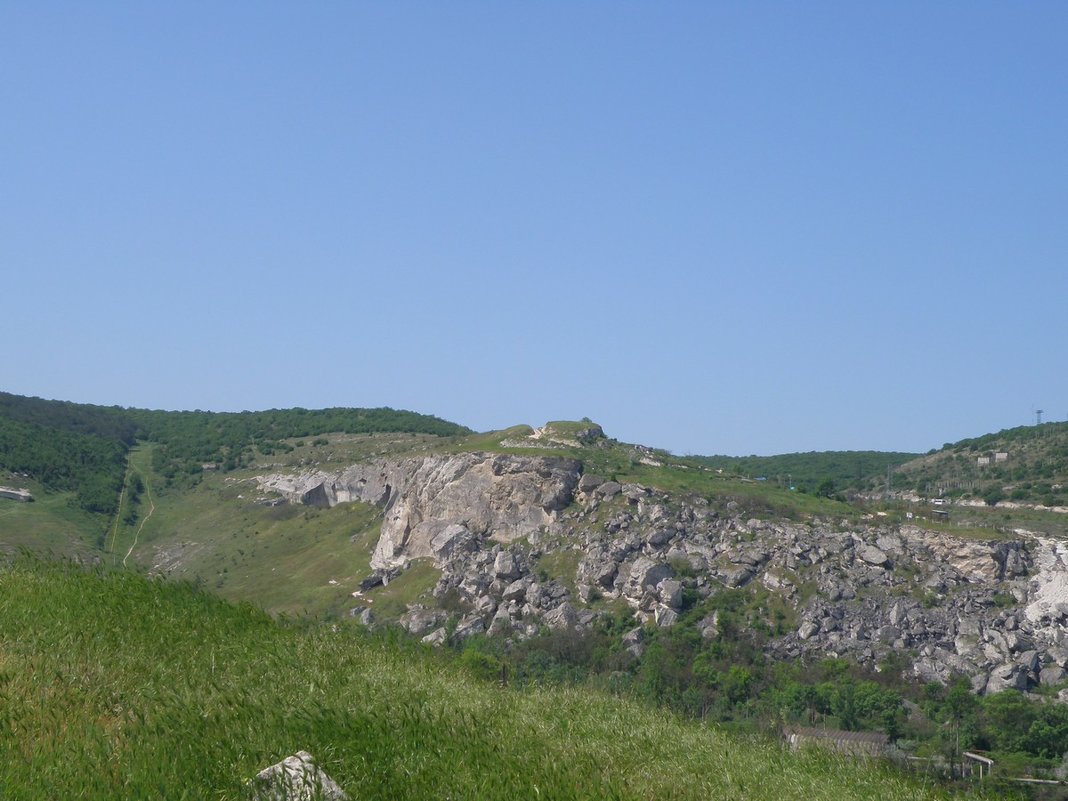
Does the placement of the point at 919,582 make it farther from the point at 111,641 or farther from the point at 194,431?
the point at 194,431

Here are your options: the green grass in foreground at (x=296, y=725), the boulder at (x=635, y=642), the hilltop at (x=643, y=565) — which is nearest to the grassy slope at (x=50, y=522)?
the hilltop at (x=643, y=565)

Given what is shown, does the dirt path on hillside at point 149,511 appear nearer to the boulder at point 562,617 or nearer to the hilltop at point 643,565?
the hilltop at point 643,565

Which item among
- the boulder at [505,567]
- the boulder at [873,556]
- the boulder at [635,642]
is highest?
the boulder at [873,556]

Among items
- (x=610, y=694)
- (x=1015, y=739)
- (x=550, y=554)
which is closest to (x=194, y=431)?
(x=550, y=554)

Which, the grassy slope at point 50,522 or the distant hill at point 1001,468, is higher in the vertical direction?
the distant hill at point 1001,468

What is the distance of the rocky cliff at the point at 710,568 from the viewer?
59.9 meters

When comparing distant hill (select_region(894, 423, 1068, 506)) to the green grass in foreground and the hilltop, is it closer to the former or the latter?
the hilltop

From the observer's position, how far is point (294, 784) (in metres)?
5.73

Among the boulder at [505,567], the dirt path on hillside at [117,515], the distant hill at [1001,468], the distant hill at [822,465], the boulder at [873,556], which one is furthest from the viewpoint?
the distant hill at [822,465]

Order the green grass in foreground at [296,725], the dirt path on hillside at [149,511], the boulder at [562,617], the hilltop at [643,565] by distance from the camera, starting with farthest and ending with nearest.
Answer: the dirt path on hillside at [149,511], the boulder at [562,617], the hilltop at [643,565], the green grass in foreground at [296,725]

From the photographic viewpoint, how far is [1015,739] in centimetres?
3098

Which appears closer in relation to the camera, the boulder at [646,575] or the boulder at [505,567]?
the boulder at [646,575]

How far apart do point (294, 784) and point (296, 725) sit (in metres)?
0.89

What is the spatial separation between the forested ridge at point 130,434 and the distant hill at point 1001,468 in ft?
161
